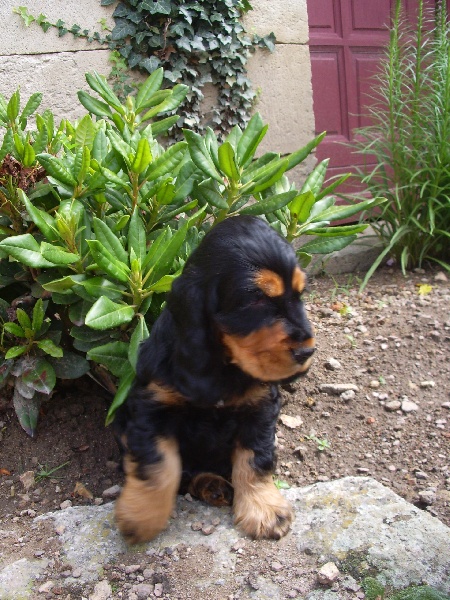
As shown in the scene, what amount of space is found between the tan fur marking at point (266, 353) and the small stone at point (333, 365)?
176cm

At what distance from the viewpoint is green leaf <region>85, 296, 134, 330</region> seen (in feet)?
7.61

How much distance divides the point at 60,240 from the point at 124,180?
1.32 ft

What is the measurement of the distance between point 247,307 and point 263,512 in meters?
0.91

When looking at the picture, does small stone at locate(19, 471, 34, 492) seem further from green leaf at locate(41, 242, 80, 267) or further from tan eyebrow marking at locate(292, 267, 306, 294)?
tan eyebrow marking at locate(292, 267, 306, 294)

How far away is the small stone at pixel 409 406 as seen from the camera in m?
3.33

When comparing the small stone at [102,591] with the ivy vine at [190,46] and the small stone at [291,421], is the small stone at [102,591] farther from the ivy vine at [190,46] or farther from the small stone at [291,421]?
the ivy vine at [190,46]

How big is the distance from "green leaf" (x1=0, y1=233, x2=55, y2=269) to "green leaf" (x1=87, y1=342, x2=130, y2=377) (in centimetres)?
43

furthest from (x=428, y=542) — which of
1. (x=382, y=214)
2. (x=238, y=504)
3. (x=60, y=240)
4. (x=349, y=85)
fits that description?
(x=349, y=85)

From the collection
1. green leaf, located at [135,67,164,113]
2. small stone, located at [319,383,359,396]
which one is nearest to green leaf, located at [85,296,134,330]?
green leaf, located at [135,67,164,113]

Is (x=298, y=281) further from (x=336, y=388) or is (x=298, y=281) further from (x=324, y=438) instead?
(x=336, y=388)

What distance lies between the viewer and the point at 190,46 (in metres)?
5.39

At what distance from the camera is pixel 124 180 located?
109 inches

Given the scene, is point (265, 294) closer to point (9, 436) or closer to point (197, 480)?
point (197, 480)

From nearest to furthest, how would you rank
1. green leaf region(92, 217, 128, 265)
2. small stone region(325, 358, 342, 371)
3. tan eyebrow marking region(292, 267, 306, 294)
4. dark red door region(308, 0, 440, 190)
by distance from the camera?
tan eyebrow marking region(292, 267, 306, 294), green leaf region(92, 217, 128, 265), small stone region(325, 358, 342, 371), dark red door region(308, 0, 440, 190)
